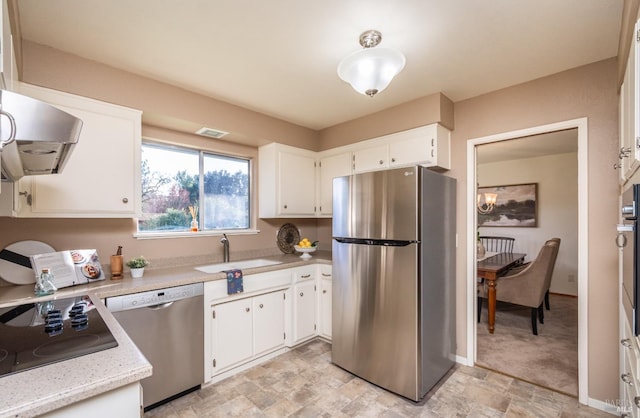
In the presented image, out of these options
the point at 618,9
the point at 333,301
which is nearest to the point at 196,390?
the point at 333,301

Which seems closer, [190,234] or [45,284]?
[45,284]

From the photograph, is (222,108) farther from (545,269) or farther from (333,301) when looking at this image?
(545,269)

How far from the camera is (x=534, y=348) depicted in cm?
294

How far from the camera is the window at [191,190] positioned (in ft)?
8.75

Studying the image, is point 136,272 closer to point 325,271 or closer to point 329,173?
point 325,271

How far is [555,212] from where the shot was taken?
493 cm

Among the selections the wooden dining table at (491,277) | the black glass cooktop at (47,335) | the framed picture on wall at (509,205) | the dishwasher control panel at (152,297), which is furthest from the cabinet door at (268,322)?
the framed picture on wall at (509,205)

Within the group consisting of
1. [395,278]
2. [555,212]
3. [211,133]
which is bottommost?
[395,278]

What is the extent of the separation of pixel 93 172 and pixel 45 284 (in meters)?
0.74

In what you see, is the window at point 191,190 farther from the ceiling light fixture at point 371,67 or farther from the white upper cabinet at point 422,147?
the ceiling light fixture at point 371,67

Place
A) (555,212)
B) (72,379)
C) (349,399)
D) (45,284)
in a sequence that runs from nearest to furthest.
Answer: (72,379)
(45,284)
(349,399)
(555,212)

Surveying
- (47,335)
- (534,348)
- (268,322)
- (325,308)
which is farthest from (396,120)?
(47,335)

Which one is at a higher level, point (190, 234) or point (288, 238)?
point (190, 234)

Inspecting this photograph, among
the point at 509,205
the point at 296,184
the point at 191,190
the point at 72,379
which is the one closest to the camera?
the point at 72,379
